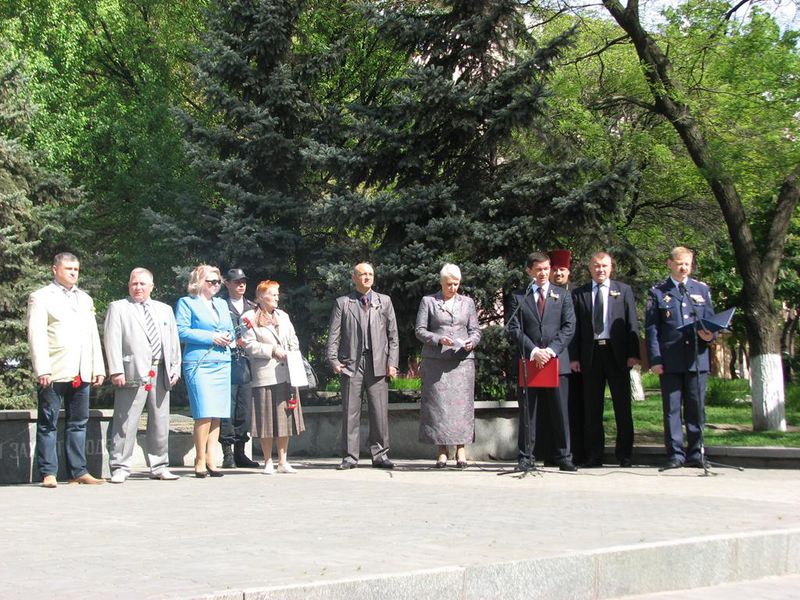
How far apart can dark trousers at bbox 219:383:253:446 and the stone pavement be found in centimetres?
Answer: 239

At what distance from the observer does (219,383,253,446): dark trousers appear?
12.4m

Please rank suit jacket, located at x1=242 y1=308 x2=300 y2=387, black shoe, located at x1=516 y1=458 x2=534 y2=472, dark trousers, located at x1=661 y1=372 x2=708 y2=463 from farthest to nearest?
suit jacket, located at x1=242 y1=308 x2=300 y2=387, dark trousers, located at x1=661 y1=372 x2=708 y2=463, black shoe, located at x1=516 y1=458 x2=534 y2=472

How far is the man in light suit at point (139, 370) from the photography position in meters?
10.8

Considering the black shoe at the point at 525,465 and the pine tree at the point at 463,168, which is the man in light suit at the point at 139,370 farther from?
the pine tree at the point at 463,168

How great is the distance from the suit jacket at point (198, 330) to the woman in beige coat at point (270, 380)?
1.00 feet

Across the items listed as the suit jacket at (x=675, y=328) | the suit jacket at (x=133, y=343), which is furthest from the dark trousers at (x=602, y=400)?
the suit jacket at (x=133, y=343)

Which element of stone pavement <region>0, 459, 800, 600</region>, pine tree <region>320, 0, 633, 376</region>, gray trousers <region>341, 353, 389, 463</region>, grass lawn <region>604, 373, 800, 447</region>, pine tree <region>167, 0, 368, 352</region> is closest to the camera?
stone pavement <region>0, 459, 800, 600</region>

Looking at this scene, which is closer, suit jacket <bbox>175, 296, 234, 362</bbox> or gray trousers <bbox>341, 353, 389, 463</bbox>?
suit jacket <bbox>175, 296, 234, 362</bbox>

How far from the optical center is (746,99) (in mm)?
15102

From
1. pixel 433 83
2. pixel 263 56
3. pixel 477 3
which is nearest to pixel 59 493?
pixel 433 83

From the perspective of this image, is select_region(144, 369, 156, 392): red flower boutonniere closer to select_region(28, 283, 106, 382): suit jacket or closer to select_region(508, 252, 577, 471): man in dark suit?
select_region(28, 283, 106, 382): suit jacket

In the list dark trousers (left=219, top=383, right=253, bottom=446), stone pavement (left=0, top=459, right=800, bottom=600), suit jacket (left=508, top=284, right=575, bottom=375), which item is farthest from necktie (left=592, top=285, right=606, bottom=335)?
dark trousers (left=219, top=383, right=253, bottom=446)

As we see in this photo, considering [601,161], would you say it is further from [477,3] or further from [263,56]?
[263,56]

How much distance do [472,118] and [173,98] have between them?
14.5 meters
